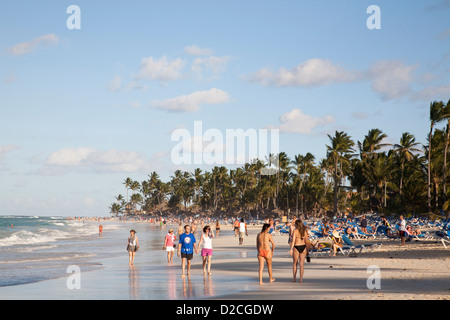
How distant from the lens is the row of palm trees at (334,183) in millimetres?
57406

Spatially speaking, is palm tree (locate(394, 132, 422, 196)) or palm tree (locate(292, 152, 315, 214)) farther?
palm tree (locate(292, 152, 315, 214))

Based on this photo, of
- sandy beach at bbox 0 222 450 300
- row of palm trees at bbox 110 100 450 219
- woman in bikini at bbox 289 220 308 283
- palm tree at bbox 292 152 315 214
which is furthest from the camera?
palm tree at bbox 292 152 315 214

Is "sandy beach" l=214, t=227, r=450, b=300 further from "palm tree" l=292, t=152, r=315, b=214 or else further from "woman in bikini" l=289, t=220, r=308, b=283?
"palm tree" l=292, t=152, r=315, b=214

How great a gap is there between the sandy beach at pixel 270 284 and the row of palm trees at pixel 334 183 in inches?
1442

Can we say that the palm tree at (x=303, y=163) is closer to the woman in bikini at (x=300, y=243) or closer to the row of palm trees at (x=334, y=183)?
the row of palm trees at (x=334, y=183)

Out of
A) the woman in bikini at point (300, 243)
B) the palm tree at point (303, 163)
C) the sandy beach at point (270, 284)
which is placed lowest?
the sandy beach at point (270, 284)

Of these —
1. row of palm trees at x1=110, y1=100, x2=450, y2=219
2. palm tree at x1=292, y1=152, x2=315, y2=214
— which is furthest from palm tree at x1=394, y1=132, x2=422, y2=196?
palm tree at x1=292, y1=152, x2=315, y2=214

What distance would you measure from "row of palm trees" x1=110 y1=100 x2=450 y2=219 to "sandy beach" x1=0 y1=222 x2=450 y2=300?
3663 centimetres

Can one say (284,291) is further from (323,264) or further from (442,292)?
(323,264)

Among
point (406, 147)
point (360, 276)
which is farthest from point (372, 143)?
point (360, 276)

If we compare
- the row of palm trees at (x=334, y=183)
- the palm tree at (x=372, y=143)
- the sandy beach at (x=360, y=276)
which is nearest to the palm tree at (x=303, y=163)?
the row of palm trees at (x=334, y=183)

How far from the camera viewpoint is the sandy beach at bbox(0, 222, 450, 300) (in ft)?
35.4

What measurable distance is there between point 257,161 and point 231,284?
116 metres

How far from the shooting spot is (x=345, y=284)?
12109mm
